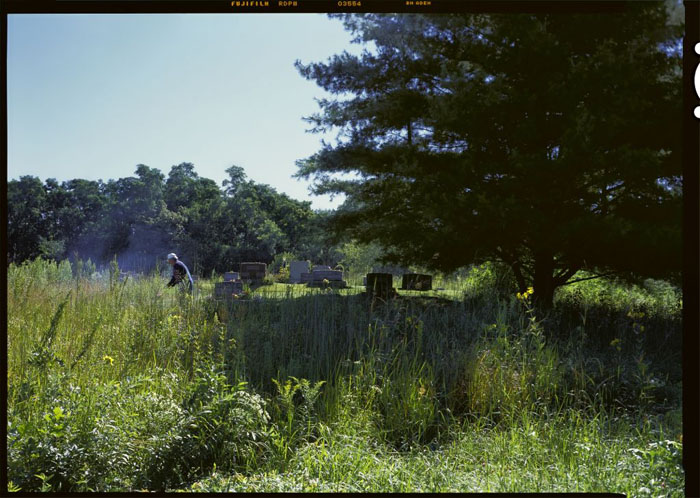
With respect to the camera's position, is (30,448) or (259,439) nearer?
(30,448)

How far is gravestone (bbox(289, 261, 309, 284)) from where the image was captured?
5442mm

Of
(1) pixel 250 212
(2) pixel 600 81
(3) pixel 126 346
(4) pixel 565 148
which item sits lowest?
(3) pixel 126 346

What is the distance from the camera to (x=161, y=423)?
2.70m

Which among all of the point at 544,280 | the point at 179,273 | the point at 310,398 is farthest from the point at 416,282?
the point at 310,398

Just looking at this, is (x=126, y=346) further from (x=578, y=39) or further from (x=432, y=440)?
(x=578, y=39)

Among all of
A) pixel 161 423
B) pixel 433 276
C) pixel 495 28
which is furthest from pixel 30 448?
pixel 433 276

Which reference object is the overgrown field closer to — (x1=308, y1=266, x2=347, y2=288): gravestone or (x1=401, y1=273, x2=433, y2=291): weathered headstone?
(x1=308, y1=266, x2=347, y2=288): gravestone

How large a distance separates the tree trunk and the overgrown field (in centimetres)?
35

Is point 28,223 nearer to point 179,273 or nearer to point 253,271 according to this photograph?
point 179,273

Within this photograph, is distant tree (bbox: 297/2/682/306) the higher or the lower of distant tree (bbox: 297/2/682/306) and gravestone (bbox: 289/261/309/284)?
the higher

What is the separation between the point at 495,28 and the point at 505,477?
3.98 meters

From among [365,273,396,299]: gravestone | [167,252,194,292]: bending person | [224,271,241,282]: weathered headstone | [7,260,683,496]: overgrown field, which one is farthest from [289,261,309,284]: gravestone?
[167,252,194,292]: bending person

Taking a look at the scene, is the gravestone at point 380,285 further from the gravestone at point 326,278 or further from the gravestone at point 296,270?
the gravestone at point 296,270

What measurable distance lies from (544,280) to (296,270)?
112 inches
